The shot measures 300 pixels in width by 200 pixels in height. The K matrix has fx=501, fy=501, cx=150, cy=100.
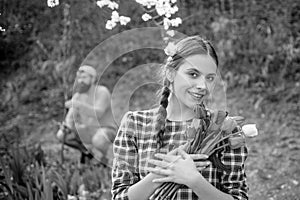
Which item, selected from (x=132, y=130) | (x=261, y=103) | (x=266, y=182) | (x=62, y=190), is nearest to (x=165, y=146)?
(x=132, y=130)

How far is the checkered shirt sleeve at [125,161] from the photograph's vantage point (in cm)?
170

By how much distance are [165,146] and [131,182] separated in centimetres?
17

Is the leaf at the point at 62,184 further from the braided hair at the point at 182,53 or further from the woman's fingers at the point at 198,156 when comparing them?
the woman's fingers at the point at 198,156

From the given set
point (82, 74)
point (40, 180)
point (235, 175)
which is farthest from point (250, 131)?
point (82, 74)

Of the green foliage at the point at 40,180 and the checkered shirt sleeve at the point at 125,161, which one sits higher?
the checkered shirt sleeve at the point at 125,161

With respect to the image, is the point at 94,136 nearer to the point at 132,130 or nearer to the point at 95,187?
the point at 95,187

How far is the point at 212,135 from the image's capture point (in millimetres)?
1568

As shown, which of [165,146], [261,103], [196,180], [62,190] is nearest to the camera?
[196,180]

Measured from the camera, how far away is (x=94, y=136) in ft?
13.8

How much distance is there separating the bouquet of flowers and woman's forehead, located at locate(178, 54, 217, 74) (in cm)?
12

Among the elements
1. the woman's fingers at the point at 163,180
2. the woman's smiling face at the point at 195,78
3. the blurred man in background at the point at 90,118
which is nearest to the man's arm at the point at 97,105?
the blurred man in background at the point at 90,118

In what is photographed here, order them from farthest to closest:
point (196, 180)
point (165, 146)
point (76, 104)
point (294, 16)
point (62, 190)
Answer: point (294, 16), point (76, 104), point (62, 190), point (165, 146), point (196, 180)

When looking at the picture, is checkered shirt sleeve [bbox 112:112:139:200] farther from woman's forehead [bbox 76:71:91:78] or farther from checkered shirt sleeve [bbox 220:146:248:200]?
woman's forehead [bbox 76:71:91:78]

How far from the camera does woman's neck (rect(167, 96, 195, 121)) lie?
5.60 ft
